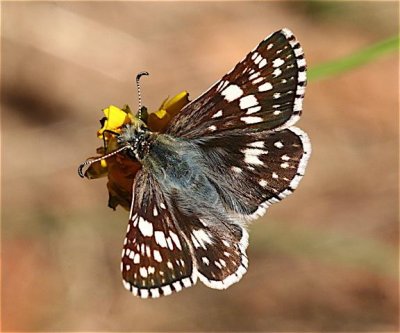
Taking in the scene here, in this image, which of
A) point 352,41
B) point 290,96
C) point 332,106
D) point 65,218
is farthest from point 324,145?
point 290,96

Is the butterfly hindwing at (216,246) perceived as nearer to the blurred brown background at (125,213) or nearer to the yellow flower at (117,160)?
the yellow flower at (117,160)

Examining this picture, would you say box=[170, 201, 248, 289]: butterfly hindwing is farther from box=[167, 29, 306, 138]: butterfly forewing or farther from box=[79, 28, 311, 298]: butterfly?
box=[167, 29, 306, 138]: butterfly forewing

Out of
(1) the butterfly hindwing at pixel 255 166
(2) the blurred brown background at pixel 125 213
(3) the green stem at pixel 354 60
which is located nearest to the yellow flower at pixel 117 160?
(1) the butterfly hindwing at pixel 255 166

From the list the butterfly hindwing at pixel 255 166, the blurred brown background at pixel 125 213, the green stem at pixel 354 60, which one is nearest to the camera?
the butterfly hindwing at pixel 255 166

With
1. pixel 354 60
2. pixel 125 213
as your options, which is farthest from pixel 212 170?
pixel 125 213

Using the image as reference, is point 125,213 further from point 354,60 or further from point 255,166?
point 354,60
